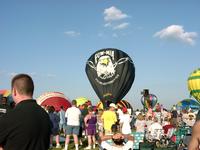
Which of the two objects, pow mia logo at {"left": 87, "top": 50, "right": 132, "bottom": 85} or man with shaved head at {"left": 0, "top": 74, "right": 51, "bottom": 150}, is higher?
pow mia logo at {"left": 87, "top": 50, "right": 132, "bottom": 85}

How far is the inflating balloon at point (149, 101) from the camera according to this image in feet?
113

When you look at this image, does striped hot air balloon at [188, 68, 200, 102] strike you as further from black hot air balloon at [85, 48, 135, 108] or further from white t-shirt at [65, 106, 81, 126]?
white t-shirt at [65, 106, 81, 126]

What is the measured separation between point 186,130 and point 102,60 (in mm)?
13011

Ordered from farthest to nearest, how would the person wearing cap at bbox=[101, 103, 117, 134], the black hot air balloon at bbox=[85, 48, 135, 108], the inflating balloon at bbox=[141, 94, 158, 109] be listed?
the inflating balloon at bbox=[141, 94, 158, 109] < the black hot air balloon at bbox=[85, 48, 135, 108] < the person wearing cap at bbox=[101, 103, 117, 134]

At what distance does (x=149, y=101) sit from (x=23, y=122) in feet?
107

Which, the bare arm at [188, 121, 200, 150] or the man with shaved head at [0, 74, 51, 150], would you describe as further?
the man with shaved head at [0, 74, 51, 150]

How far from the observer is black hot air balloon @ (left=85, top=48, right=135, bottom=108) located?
2486 cm

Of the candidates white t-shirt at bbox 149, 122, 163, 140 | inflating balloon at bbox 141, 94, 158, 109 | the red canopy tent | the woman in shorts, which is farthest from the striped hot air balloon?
the woman in shorts

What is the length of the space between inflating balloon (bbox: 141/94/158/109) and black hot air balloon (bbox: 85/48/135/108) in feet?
29.8

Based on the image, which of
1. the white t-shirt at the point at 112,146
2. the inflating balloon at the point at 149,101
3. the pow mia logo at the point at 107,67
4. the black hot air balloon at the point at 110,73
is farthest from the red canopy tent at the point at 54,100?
the white t-shirt at the point at 112,146

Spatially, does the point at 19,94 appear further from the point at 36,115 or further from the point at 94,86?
the point at 94,86

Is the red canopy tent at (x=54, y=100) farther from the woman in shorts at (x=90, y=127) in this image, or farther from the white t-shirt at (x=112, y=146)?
the white t-shirt at (x=112, y=146)

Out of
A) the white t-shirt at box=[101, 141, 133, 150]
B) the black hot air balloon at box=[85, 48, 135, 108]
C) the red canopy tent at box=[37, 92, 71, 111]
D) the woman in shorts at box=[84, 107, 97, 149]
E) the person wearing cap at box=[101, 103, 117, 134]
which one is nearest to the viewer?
the white t-shirt at box=[101, 141, 133, 150]

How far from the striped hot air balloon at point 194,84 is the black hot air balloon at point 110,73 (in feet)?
21.9
